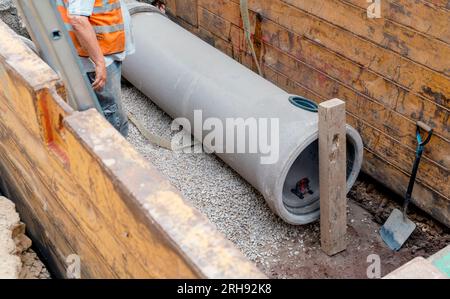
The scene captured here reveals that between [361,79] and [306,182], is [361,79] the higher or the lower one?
the higher one

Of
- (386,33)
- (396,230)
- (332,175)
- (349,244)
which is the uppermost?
(386,33)

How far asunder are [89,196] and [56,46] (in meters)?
1.00

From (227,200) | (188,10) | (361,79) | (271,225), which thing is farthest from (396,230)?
(188,10)

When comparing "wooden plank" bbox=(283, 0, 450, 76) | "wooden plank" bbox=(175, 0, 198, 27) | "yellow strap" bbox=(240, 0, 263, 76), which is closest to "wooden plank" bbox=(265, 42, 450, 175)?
"yellow strap" bbox=(240, 0, 263, 76)

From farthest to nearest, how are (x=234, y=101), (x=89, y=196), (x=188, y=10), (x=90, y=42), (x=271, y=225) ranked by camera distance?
(x=188, y=10) < (x=234, y=101) < (x=271, y=225) < (x=90, y=42) < (x=89, y=196)

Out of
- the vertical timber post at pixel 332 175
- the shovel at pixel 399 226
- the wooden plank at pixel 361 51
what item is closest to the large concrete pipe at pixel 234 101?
the vertical timber post at pixel 332 175

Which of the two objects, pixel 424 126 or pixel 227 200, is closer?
pixel 424 126

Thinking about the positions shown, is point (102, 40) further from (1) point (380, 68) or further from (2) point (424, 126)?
(2) point (424, 126)

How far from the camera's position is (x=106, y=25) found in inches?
162

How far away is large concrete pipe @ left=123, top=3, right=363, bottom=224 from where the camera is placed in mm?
4391

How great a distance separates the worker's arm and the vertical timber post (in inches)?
63.8

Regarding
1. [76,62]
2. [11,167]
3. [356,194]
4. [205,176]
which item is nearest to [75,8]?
[76,62]

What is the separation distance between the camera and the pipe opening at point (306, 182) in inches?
187
